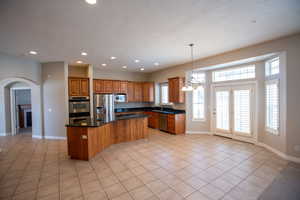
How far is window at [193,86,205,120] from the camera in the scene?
18.6 feet

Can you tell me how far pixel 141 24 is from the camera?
262 cm

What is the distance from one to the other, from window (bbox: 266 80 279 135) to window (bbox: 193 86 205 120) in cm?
211

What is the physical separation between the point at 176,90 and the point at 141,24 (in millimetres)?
3785

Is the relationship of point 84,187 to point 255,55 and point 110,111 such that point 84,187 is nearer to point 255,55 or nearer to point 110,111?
point 110,111

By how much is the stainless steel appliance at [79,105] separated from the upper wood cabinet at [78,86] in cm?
22

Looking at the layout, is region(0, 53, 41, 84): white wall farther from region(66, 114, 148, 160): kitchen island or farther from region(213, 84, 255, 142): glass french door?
region(213, 84, 255, 142): glass french door

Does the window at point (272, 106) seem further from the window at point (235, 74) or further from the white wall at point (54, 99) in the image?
the white wall at point (54, 99)

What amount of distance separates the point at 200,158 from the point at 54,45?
195 inches

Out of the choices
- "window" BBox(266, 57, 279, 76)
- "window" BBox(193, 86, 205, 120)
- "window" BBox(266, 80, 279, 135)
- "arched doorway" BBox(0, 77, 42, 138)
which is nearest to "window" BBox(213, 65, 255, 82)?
"window" BBox(266, 57, 279, 76)

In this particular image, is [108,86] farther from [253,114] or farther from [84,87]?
[253,114]

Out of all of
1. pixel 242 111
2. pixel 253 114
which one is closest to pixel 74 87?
pixel 242 111

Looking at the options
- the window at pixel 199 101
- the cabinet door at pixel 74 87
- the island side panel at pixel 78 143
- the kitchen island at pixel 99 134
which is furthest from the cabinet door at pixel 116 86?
the window at pixel 199 101

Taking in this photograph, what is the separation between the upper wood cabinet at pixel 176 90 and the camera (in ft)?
19.3

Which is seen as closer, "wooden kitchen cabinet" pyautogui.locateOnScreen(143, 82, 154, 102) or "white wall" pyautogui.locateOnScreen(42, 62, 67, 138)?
"white wall" pyautogui.locateOnScreen(42, 62, 67, 138)
